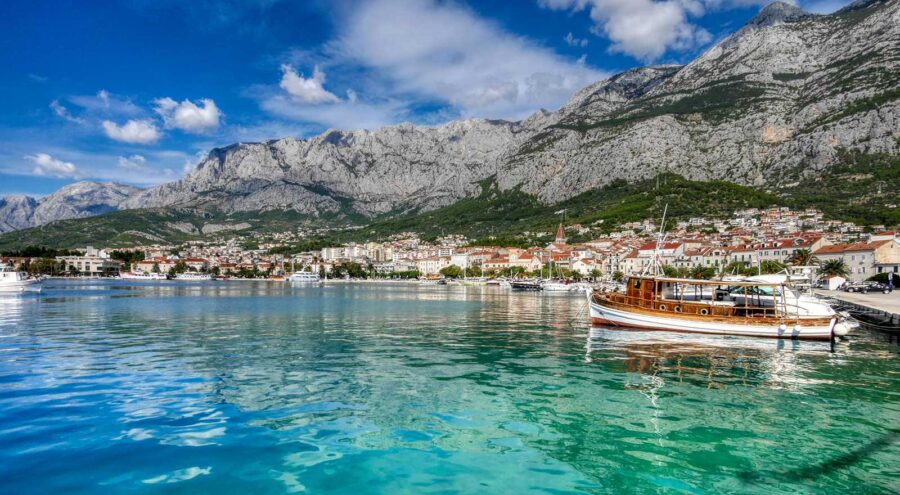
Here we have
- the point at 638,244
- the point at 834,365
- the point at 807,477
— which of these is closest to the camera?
the point at 807,477

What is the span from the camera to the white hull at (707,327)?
28391 millimetres

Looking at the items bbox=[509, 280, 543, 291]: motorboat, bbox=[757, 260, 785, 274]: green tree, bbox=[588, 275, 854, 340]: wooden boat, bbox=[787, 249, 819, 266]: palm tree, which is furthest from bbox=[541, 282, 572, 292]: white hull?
bbox=[588, 275, 854, 340]: wooden boat

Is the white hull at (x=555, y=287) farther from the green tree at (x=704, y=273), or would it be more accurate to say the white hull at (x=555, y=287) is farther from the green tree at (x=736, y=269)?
the green tree at (x=736, y=269)

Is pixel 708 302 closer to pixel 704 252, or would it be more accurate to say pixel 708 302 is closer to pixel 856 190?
pixel 704 252

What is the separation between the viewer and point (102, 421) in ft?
40.1

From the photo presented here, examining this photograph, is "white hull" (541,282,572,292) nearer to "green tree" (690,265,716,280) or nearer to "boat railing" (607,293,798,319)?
"green tree" (690,265,716,280)

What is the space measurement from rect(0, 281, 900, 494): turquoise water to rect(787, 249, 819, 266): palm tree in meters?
86.9

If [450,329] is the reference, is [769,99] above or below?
above

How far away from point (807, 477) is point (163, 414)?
13658 millimetres

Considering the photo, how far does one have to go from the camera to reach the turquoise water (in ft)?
29.7

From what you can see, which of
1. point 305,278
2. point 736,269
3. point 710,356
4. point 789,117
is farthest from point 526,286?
point 789,117

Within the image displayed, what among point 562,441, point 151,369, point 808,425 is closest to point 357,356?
point 151,369

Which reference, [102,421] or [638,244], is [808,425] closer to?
[102,421]

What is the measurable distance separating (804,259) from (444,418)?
359 feet
